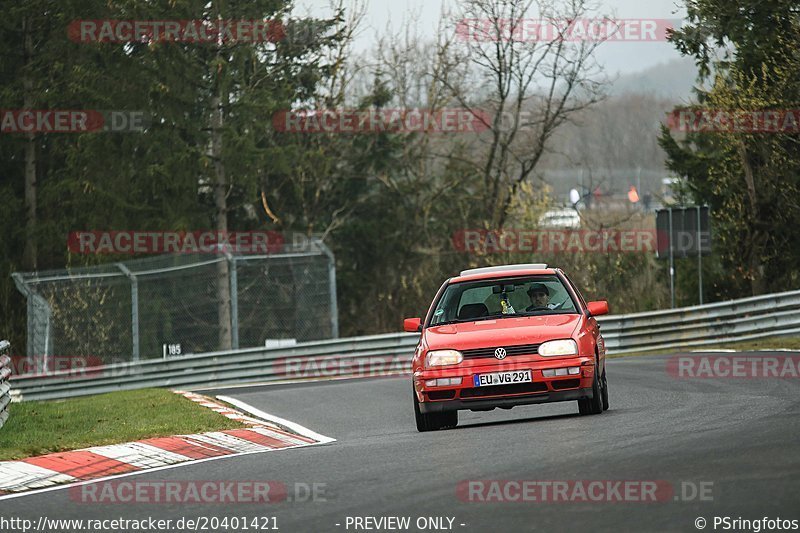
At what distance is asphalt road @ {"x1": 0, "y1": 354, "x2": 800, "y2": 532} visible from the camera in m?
7.11

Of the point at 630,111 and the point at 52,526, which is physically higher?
the point at 630,111

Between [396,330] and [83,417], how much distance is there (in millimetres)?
26333

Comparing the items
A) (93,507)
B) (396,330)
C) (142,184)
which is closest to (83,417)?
(93,507)

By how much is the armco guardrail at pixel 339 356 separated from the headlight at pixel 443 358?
47.5 feet

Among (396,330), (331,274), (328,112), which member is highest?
(328,112)

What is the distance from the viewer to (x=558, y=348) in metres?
12.1

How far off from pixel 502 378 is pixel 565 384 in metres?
0.60

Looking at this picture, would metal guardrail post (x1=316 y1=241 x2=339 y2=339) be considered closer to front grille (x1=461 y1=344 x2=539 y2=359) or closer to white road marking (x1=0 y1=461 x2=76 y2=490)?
front grille (x1=461 y1=344 x2=539 y2=359)

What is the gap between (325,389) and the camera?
67.7 feet

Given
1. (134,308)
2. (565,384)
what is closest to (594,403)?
(565,384)

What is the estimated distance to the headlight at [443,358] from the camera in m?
12.2

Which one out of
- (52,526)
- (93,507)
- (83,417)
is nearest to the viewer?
(52,526)

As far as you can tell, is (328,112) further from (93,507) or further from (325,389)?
(93,507)

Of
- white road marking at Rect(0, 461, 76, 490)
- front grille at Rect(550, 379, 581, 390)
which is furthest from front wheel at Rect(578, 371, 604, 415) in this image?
white road marking at Rect(0, 461, 76, 490)
